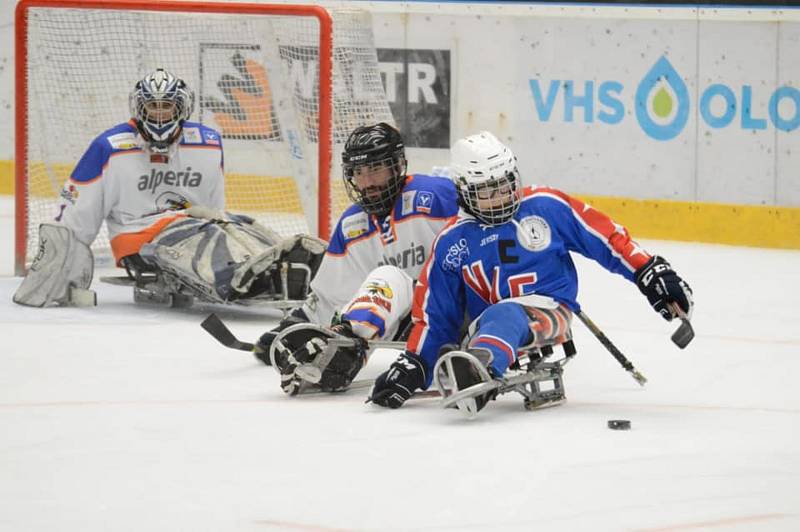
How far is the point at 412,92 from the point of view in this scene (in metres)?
9.68

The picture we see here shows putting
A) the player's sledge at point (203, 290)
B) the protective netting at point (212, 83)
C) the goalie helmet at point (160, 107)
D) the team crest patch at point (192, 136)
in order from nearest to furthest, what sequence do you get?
the player's sledge at point (203, 290), the goalie helmet at point (160, 107), the team crest patch at point (192, 136), the protective netting at point (212, 83)

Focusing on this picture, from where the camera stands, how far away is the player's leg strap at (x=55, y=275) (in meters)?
6.80

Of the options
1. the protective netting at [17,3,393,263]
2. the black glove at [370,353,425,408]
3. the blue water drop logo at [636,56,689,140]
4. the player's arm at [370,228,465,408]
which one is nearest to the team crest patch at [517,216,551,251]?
the player's arm at [370,228,465,408]

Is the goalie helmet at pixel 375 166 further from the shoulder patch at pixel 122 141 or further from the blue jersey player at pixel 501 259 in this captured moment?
the shoulder patch at pixel 122 141

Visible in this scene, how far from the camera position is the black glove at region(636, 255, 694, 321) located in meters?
4.57

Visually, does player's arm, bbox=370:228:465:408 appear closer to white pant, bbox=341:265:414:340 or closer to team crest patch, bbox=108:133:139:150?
white pant, bbox=341:265:414:340

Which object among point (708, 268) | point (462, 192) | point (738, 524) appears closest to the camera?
point (738, 524)

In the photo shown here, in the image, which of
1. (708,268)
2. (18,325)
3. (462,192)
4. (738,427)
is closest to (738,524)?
(738,427)

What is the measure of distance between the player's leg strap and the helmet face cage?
258 centimetres

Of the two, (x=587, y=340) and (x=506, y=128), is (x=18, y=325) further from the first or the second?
(x=506, y=128)

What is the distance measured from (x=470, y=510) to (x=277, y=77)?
513 cm

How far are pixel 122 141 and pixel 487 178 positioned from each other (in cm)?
277

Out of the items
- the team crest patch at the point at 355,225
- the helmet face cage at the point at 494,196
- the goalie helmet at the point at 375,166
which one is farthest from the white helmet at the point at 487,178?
the team crest patch at the point at 355,225

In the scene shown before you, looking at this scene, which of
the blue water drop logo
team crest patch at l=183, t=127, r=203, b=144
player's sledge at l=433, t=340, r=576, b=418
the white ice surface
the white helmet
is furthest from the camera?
the blue water drop logo
